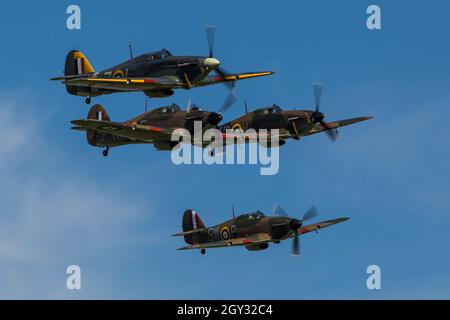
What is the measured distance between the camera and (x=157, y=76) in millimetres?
81562

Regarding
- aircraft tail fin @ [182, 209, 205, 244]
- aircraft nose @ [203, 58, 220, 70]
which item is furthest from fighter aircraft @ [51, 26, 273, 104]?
aircraft tail fin @ [182, 209, 205, 244]

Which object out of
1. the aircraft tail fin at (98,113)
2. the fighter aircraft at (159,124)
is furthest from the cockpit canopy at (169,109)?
the aircraft tail fin at (98,113)

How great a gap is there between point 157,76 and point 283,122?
9759 mm

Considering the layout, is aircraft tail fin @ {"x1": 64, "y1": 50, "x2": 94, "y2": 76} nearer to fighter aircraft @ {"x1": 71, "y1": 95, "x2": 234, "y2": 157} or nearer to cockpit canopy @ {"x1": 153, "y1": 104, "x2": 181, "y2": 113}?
fighter aircraft @ {"x1": 71, "y1": 95, "x2": 234, "y2": 157}

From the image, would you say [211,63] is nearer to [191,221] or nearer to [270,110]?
[270,110]

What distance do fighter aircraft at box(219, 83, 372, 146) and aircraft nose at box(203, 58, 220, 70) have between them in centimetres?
582

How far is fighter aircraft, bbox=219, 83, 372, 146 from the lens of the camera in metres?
82.9

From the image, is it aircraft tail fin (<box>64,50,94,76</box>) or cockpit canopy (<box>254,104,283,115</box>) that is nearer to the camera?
cockpit canopy (<box>254,104,283,115</box>)

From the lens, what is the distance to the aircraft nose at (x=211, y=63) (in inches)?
3159

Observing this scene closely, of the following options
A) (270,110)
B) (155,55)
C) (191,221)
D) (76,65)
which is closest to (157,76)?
(155,55)

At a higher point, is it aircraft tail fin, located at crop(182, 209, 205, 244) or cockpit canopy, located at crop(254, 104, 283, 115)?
cockpit canopy, located at crop(254, 104, 283, 115)
